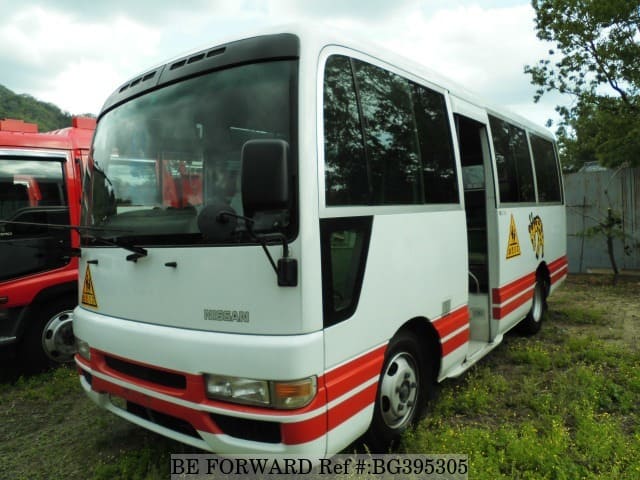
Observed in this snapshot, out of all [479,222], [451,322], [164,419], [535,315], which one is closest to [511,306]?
[479,222]

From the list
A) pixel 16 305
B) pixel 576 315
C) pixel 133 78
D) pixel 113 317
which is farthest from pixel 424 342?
pixel 576 315

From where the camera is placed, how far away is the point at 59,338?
498 cm

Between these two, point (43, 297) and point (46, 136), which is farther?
point (46, 136)

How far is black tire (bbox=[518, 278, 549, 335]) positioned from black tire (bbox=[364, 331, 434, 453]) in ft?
10.3

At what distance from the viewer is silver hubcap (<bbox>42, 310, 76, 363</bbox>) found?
4.91 m

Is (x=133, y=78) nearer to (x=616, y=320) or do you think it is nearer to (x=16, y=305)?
(x=16, y=305)

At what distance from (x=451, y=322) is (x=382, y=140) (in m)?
1.59

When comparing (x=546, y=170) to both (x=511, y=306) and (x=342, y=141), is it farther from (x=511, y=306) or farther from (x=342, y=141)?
(x=342, y=141)

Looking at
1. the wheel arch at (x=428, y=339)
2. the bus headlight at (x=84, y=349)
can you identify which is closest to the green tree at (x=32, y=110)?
the bus headlight at (x=84, y=349)

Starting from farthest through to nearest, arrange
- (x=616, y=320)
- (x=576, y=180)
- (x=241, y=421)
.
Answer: (x=576, y=180), (x=616, y=320), (x=241, y=421)

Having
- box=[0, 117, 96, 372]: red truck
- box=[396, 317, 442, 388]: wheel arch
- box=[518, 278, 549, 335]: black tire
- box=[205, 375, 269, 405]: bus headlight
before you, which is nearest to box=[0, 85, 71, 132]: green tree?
box=[0, 117, 96, 372]: red truck

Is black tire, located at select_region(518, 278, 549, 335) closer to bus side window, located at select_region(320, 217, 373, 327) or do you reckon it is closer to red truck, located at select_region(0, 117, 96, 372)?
bus side window, located at select_region(320, 217, 373, 327)

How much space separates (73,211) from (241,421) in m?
3.67

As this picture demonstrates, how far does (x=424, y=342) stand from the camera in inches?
140
